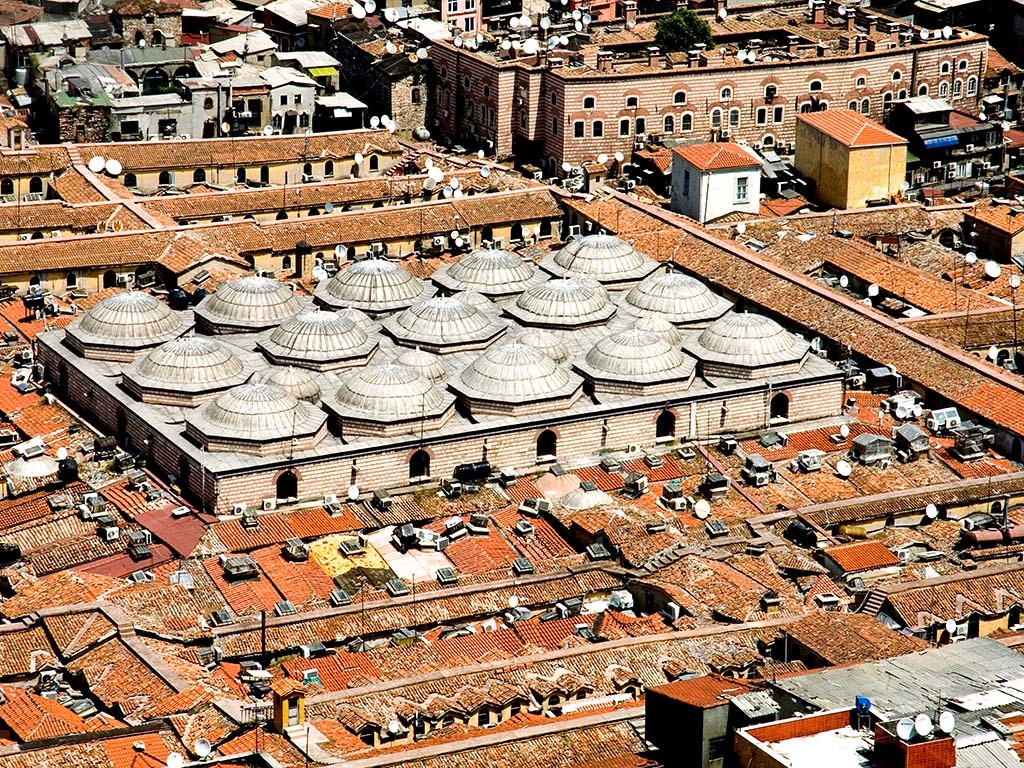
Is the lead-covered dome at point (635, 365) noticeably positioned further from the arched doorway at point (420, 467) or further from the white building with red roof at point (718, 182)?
the white building with red roof at point (718, 182)

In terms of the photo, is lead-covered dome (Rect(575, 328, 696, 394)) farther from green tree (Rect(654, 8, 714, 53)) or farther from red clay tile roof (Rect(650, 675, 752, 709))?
green tree (Rect(654, 8, 714, 53))

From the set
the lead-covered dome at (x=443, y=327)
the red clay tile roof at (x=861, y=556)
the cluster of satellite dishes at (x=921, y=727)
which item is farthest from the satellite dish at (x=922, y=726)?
the lead-covered dome at (x=443, y=327)

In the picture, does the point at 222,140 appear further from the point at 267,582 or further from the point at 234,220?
the point at 267,582

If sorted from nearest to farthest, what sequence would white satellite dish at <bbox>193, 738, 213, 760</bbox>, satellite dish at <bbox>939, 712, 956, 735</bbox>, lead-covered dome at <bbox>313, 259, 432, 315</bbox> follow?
satellite dish at <bbox>939, 712, 956, 735</bbox> < white satellite dish at <bbox>193, 738, 213, 760</bbox> < lead-covered dome at <bbox>313, 259, 432, 315</bbox>

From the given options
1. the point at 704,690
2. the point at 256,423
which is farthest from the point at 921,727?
the point at 256,423

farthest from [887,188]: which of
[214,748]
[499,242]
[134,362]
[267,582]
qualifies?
[214,748]

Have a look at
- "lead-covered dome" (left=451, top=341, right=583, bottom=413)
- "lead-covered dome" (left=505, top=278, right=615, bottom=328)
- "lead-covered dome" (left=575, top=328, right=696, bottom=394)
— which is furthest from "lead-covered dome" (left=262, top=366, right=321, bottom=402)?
"lead-covered dome" (left=505, top=278, right=615, bottom=328)
